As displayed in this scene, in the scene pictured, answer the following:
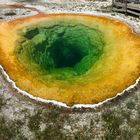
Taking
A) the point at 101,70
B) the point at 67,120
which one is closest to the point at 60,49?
the point at 101,70

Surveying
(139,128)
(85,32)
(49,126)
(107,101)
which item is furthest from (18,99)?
(85,32)

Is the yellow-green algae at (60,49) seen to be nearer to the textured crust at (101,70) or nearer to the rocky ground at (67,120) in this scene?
the textured crust at (101,70)

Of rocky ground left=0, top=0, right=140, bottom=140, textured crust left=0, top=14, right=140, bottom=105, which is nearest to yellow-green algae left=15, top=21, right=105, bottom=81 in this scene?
textured crust left=0, top=14, right=140, bottom=105

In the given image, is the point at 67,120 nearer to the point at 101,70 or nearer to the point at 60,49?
the point at 101,70

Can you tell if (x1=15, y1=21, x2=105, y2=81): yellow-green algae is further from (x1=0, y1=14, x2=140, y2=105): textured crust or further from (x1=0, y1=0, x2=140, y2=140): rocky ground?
(x1=0, y1=0, x2=140, y2=140): rocky ground

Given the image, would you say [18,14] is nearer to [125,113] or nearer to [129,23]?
[129,23]
